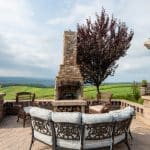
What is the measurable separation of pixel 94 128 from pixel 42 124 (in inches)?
49.7

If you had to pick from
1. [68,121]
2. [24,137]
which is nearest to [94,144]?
[68,121]

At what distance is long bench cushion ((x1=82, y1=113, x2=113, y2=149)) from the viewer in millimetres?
6168

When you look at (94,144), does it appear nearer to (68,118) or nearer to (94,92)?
(68,118)

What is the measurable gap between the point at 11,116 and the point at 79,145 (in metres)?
6.97

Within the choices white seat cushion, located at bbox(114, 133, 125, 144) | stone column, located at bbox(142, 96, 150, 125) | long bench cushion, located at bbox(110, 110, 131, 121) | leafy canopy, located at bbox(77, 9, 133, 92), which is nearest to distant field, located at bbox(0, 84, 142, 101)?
leafy canopy, located at bbox(77, 9, 133, 92)

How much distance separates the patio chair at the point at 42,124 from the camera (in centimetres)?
645

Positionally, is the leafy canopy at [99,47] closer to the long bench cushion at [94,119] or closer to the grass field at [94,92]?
the grass field at [94,92]

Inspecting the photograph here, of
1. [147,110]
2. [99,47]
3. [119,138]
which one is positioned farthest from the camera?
[99,47]

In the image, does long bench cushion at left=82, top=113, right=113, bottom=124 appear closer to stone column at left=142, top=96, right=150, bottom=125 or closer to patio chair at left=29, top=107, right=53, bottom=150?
patio chair at left=29, top=107, right=53, bottom=150

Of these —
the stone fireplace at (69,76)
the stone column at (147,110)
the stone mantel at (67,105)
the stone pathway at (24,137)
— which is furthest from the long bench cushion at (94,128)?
the stone fireplace at (69,76)

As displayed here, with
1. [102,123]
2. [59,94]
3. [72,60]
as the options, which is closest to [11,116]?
[59,94]

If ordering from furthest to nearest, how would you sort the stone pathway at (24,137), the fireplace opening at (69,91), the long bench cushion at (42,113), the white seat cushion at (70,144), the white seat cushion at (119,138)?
the fireplace opening at (69,91) < the stone pathway at (24,137) < the white seat cushion at (119,138) < the long bench cushion at (42,113) < the white seat cushion at (70,144)

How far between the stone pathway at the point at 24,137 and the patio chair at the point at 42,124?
698mm

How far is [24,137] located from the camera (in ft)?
28.0
